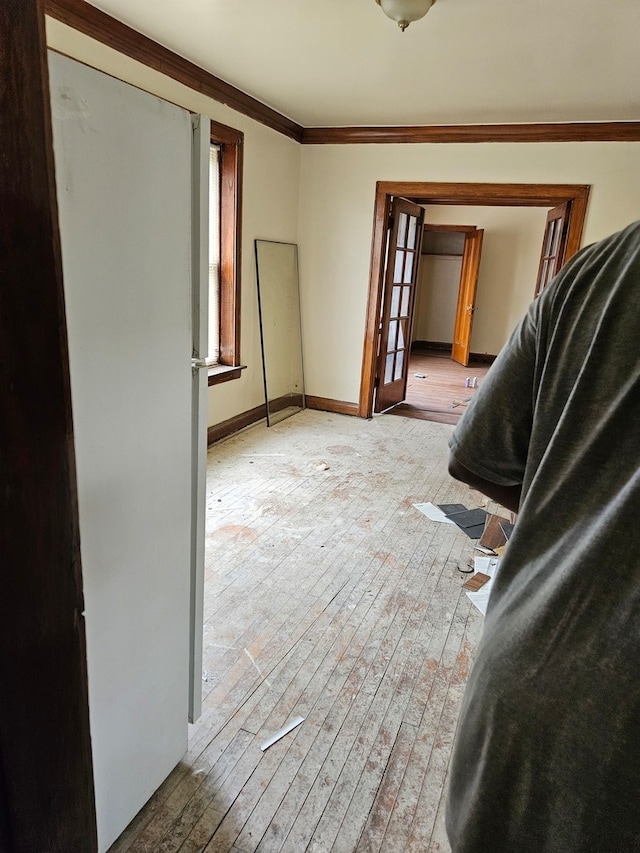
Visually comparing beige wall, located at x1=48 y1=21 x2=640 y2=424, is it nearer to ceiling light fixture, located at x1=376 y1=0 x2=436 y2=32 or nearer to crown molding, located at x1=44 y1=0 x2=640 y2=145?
crown molding, located at x1=44 y1=0 x2=640 y2=145

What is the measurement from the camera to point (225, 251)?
14.5 feet

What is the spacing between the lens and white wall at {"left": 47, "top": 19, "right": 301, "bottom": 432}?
4227 mm

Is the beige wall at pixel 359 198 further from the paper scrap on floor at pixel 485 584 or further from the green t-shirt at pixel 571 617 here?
the green t-shirt at pixel 571 617

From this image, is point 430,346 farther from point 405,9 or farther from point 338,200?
point 405,9

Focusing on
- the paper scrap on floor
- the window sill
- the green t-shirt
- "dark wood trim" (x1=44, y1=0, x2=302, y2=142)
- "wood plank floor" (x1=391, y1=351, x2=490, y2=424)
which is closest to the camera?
the green t-shirt

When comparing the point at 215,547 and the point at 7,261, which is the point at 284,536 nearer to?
the point at 215,547

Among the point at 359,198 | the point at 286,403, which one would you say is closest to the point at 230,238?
the point at 359,198

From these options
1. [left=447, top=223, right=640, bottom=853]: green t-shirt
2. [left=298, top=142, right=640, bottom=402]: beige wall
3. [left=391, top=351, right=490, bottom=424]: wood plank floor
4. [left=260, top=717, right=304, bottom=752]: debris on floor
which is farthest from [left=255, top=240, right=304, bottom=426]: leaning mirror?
[left=447, top=223, right=640, bottom=853]: green t-shirt

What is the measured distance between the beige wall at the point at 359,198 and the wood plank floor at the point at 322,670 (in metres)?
2.00

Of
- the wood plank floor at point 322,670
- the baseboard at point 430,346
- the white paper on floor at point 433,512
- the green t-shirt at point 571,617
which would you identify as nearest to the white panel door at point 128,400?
the wood plank floor at point 322,670

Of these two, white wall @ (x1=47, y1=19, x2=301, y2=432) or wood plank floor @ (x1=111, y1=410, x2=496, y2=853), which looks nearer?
wood plank floor @ (x1=111, y1=410, x2=496, y2=853)

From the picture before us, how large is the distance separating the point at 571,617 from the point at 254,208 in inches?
181

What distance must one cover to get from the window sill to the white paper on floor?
6.08 ft

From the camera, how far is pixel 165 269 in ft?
4.08
